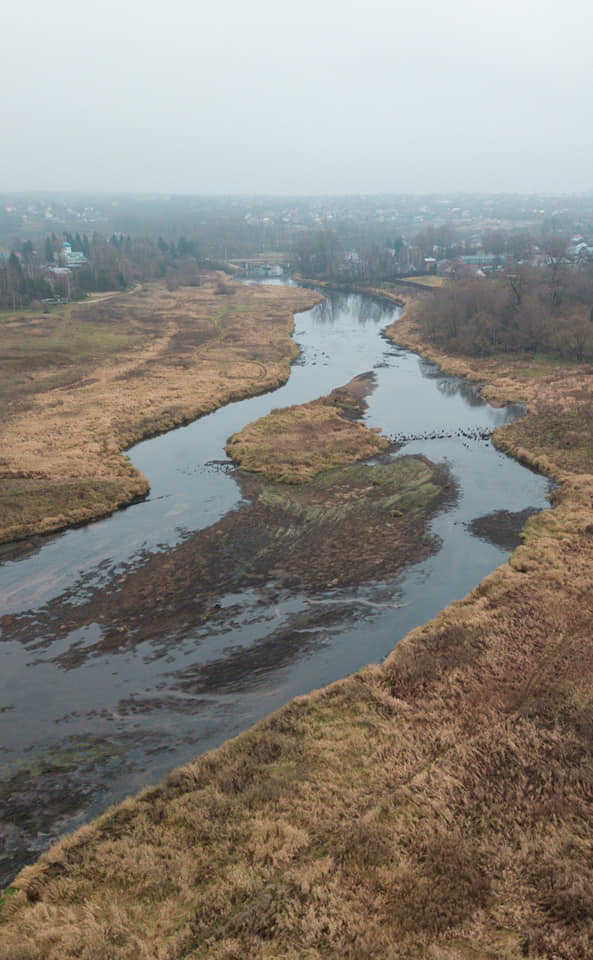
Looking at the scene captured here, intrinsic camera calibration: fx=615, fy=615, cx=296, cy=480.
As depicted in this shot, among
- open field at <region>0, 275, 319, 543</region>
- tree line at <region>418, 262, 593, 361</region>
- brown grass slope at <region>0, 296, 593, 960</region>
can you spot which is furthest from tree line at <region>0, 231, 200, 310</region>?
brown grass slope at <region>0, 296, 593, 960</region>

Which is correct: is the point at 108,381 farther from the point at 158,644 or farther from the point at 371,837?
the point at 371,837

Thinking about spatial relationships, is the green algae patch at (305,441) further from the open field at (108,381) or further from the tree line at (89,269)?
the tree line at (89,269)

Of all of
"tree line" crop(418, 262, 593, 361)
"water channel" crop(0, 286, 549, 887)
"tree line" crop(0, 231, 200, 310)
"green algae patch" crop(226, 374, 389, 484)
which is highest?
"tree line" crop(0, 231, 200, 310)

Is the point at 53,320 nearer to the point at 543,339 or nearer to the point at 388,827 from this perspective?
the point at 543,339

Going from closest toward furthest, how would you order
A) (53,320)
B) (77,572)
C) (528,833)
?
1. (528,833)
2. (77,572)
3. (53,320)

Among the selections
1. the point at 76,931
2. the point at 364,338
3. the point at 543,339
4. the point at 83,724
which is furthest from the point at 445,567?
the point at 364,338

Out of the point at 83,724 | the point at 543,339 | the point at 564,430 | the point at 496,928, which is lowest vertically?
the point at 83,724

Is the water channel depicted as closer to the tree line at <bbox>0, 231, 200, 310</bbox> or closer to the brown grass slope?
the brown grass slope
